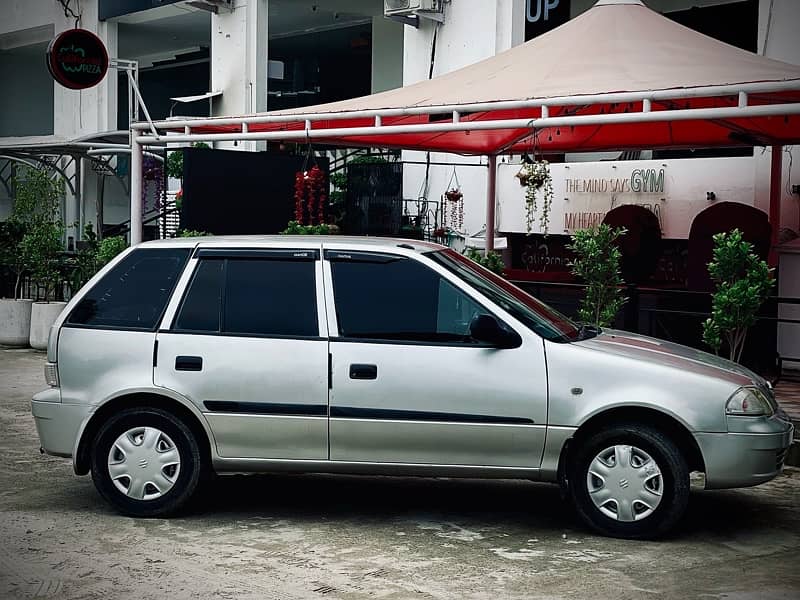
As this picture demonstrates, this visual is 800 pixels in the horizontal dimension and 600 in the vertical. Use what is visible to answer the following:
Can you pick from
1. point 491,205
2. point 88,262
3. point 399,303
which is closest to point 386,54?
point 88,262

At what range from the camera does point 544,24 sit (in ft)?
59.4

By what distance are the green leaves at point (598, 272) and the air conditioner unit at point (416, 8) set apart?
8947 millimetres

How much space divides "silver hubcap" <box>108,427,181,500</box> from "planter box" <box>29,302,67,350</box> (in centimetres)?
940

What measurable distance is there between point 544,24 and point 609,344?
12.3 meters

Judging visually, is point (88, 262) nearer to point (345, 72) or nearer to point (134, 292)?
point (134, 292)

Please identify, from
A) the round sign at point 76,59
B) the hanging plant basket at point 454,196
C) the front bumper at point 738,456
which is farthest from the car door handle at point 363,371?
the round sign at point 76,59

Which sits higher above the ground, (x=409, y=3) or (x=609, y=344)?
(x=409, y=3)

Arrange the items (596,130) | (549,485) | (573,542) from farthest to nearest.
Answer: (596,130) < (549,485) < (573,542)

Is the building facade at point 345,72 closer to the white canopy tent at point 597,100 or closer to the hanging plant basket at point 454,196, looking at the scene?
the hanging plant basket at point 454,196

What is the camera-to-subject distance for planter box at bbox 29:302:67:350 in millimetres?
15781

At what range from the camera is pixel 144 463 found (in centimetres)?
683

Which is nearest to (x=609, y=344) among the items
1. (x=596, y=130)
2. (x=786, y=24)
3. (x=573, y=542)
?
(x=573, y=542)

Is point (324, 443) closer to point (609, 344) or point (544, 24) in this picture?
point (609, 344)

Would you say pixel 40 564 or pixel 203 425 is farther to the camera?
pixel 203 425
